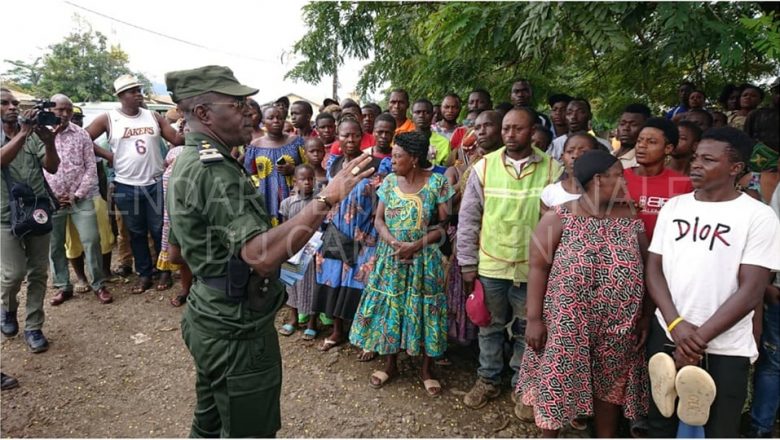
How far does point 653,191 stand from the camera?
2.68 m

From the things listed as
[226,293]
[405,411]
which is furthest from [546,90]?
[226,293]

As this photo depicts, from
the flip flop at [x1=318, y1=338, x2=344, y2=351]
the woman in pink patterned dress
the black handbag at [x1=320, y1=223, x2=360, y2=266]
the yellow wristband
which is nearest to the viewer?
the yellow wristband

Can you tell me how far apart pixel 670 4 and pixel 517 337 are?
7.44 ft

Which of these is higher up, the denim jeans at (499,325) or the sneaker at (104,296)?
the denim jeans at (499,325)

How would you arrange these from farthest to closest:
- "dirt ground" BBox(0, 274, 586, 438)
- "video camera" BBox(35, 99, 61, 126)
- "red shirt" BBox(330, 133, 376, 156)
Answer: "red shirt" BBox(330, 133, 376, 156) → "video camera" BBox(35, 99, 61, 126) → "dirt ground" BBox(0, 274, 586, 438)

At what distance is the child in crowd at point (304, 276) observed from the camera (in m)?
3.96

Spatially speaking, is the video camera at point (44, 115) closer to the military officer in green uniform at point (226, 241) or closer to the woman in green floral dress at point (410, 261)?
the military officer in green uniform at point (226, 241)

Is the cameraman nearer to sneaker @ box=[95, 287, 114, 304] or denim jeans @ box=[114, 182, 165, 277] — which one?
sneaker @ box=[95, 287, 114, 304]

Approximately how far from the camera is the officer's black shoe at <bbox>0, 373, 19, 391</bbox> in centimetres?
336

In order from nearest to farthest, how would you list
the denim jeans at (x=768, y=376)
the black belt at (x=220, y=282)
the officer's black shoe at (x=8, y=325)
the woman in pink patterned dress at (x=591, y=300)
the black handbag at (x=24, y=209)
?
the black belt at (x=220, y=282)
the woman in pink patterned dress at (x=591, y=300)
the denim jeans at (x=768, y=376)
the black handbag at (x=24, y=209)
the officer's black shoe at (x=8, y=325)

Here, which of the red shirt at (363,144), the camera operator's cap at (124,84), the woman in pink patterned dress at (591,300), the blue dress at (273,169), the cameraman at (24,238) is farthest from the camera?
the camera operator's cap at (124,84)

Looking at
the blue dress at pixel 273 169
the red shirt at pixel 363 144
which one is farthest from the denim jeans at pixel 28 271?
the red shirt at pixel 363 144

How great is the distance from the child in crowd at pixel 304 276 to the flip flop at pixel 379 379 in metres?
0.87

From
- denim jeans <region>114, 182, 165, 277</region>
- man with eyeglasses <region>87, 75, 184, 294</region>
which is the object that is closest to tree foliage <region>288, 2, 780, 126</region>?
man with eyeglasses <region>87, 75, 184, 294</region>
